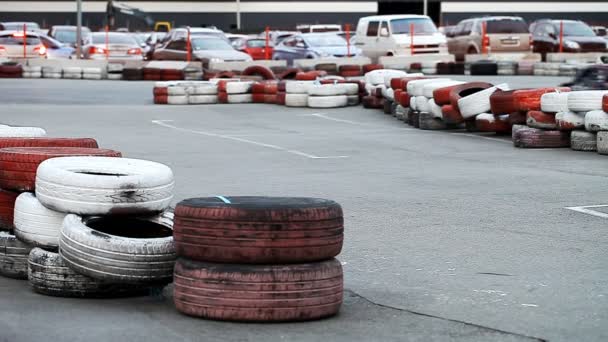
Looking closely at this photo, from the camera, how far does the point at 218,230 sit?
564 cm

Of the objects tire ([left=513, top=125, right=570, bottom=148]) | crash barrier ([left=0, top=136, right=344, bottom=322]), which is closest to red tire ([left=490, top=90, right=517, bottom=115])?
tire ([left=513, top=125, right=570, bottom=148])

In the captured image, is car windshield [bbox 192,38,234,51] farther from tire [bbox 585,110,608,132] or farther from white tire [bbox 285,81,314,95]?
tire [bbox 585,110,608,132]

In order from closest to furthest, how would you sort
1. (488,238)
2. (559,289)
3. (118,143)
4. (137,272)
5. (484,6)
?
1. (137,272)
2. (559,289)
3. (488,238)
4. (118,143)
5. (484,6)

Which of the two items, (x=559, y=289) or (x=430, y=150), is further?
(x=430, y=150)

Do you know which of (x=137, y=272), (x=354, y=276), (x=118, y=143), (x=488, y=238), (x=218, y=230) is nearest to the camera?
(x=218, y=230)

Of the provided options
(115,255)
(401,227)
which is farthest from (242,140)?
(115,255)

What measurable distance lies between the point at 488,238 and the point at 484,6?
6110 centimetres

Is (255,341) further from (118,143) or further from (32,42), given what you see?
(32,42)

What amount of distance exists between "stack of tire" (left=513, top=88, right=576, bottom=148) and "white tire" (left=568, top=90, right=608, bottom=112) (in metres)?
0.31

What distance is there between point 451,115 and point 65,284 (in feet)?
37.8

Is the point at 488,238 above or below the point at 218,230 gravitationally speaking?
below

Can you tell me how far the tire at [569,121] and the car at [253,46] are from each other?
2554cm

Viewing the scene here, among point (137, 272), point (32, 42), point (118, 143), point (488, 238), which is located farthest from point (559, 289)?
point (32, 42)

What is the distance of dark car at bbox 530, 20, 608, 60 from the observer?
36344 mm
